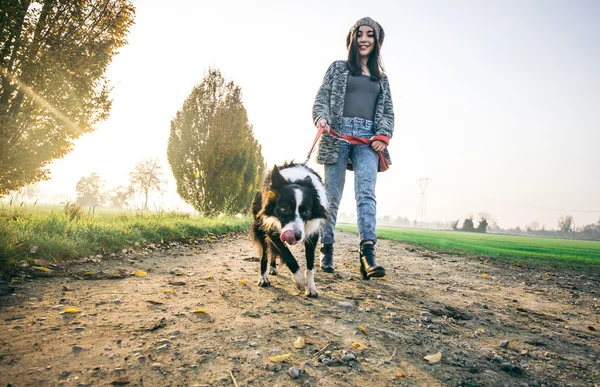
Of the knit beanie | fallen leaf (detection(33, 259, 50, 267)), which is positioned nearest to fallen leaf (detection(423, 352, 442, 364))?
the knit beanie

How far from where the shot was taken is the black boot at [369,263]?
384cm

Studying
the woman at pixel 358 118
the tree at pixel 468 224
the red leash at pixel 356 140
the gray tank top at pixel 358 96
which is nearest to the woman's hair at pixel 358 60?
the woman at pixel 358 118

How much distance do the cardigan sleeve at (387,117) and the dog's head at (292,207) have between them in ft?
5.01

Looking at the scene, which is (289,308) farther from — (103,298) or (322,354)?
(103,298)

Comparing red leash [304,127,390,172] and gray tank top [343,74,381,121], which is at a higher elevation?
gray tank top [343,74,381,121]

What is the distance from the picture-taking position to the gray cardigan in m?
4.63

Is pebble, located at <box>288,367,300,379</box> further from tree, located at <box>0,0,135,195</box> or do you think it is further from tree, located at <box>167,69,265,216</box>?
tree, located at <box>167,69,265,216</box>

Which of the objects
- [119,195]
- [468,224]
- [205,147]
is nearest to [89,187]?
[119,195]

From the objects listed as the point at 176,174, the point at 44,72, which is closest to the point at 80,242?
the point at 44,72

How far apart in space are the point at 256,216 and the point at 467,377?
10.3 ft

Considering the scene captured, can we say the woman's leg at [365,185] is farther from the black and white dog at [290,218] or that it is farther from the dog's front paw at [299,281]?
the dog's front paw at [299,281]

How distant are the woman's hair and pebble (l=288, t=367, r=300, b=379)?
4.23 m

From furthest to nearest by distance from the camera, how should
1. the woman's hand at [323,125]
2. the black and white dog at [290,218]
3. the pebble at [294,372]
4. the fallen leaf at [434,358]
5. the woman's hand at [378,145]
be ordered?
the woman's hand at [378,145] → the woman's hand at [323,125] → the black and white dog at [290,218] → the fallen leaf at [434,358] → the pebble at [294,372]

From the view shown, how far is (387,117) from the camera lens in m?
4.74
